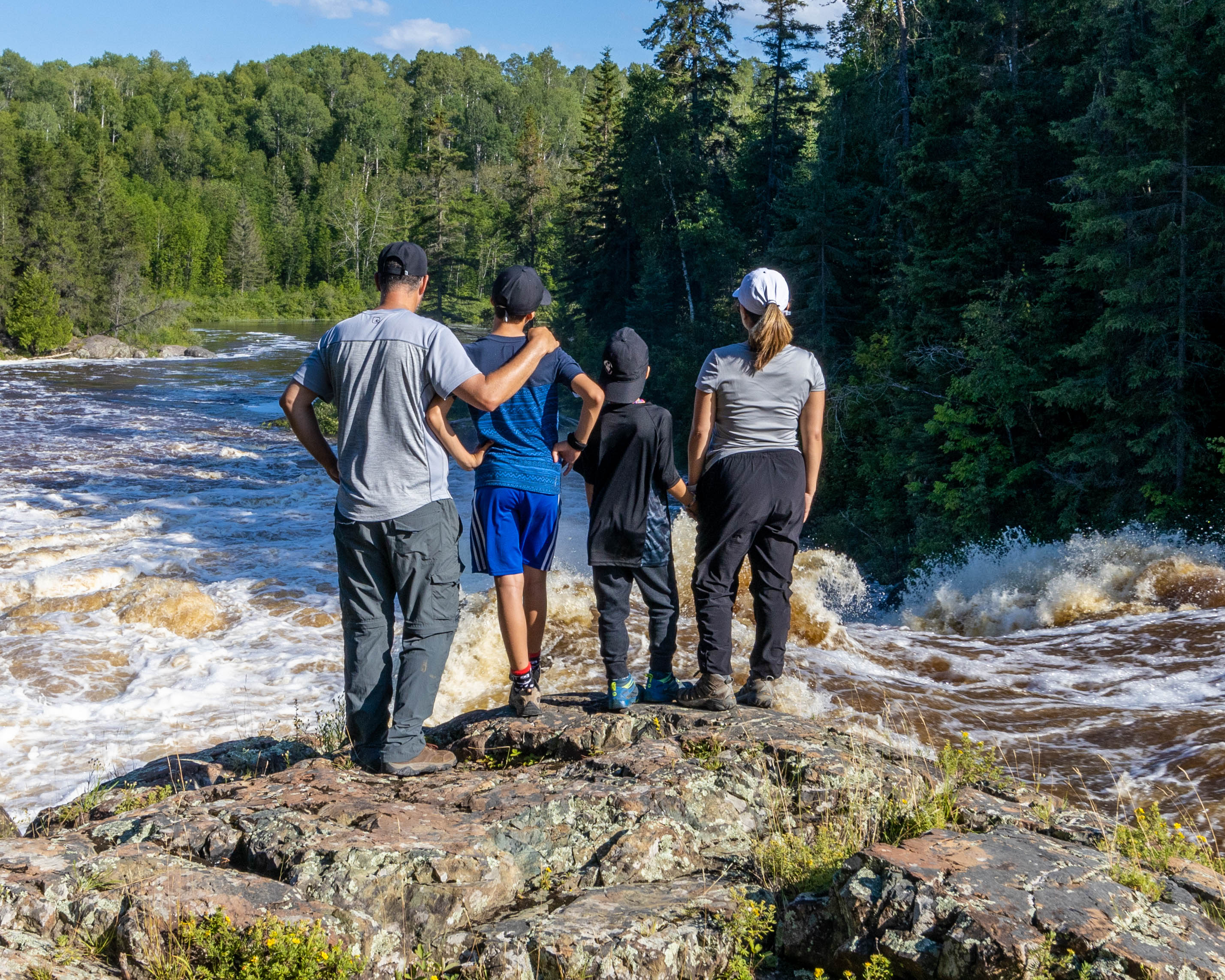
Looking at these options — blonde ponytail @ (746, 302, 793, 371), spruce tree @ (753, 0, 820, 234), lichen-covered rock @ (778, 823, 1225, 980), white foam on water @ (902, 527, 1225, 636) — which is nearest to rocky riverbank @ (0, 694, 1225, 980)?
lichen-covered rock @ (778, 823, 1225, 980)

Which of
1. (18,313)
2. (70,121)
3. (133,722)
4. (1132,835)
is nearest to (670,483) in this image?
(1132,835)

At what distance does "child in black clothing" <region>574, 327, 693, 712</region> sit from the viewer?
185 inches

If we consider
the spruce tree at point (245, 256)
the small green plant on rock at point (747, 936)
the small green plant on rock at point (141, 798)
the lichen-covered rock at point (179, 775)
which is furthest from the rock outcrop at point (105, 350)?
the small green plant on rock at point (747, 936)

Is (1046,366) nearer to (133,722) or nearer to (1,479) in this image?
(133,722)

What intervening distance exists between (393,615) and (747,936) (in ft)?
6.55

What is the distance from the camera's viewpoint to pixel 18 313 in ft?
157

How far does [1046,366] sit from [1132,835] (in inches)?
548

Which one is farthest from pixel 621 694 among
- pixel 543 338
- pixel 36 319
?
pixel 36 319

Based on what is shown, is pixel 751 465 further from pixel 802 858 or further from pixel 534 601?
pixel 802 858

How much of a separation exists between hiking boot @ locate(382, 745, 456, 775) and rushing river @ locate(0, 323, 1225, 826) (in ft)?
9.13

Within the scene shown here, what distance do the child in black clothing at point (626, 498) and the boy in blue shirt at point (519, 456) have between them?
161 millimetres

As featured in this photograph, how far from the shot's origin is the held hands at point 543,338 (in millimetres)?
4406

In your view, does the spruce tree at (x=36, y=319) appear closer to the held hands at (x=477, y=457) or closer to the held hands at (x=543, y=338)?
the held hands at (x=477, y=457)

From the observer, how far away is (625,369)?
4.71 metres
